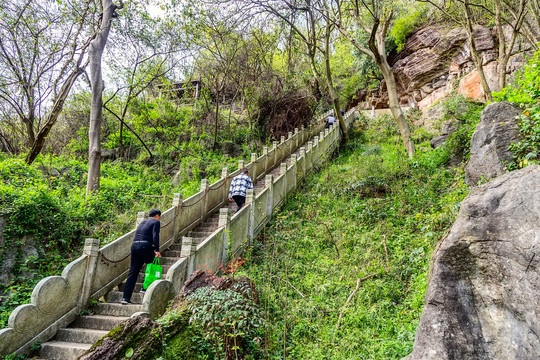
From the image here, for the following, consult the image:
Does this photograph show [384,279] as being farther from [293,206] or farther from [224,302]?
[293,206]

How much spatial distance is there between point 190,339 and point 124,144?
17608 mm

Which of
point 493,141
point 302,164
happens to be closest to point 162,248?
point 302,164

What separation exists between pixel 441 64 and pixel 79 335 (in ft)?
73.5

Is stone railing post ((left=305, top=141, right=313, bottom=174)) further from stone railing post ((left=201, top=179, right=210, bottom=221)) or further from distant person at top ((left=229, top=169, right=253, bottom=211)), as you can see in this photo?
stone railing post ((left=201, top=179, right=210, bottom=221))

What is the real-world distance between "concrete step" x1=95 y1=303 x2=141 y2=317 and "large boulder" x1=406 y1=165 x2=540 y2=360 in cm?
468

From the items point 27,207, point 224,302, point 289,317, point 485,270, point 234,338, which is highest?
point 27,207

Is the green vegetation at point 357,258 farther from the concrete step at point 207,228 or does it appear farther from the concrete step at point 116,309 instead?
the concrete step at point 116,309

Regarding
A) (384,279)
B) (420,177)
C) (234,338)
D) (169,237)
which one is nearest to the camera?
(234,338)

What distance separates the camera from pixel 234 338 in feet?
13.7

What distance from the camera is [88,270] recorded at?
5797 millimetres

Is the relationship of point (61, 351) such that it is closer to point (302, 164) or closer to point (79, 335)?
point (79, 335)

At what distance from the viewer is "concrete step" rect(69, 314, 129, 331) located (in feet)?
17.3

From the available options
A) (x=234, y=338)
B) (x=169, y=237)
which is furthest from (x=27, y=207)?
(x=234, y=338)

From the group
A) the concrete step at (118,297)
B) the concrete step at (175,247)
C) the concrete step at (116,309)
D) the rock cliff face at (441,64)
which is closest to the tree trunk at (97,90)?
the concrete step at (175,247)
